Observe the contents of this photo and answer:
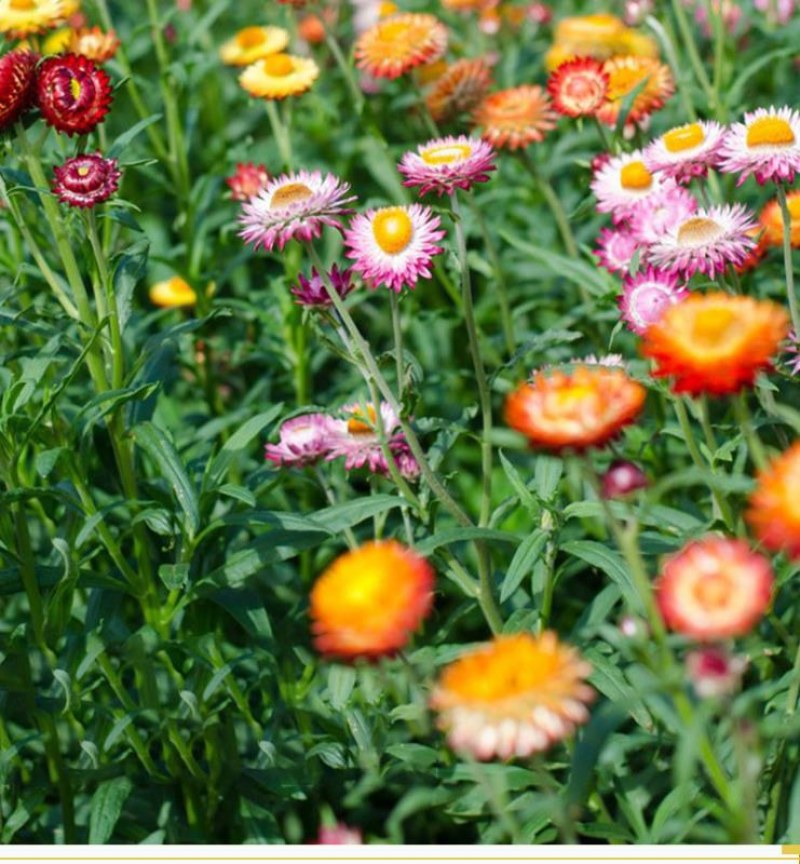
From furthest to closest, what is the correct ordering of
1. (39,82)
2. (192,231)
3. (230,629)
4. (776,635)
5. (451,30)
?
(451,30) < (192,231) < (230,629) < (776,635) < (39,82)

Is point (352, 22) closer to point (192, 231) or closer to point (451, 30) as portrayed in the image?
point (451, 30)

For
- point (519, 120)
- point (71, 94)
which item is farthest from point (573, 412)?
point (519, 120)

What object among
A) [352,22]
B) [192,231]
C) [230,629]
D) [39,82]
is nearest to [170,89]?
[192,231]

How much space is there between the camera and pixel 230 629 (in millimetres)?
3148

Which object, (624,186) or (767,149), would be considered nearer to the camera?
(767,149)

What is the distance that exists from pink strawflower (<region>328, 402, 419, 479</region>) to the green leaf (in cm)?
79

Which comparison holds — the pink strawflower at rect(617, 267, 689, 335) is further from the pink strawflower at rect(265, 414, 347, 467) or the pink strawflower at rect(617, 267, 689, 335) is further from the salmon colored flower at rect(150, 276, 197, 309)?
the salmon colored flower at rect(150, 276, 197, 309)

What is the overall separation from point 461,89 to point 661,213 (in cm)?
135

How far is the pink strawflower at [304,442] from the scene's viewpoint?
2.76 meters

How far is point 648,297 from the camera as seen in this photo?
2521 millimetres

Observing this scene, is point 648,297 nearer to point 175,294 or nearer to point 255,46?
point 175,294

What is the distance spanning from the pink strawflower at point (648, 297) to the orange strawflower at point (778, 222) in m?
0.46

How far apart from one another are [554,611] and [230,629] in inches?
32.0

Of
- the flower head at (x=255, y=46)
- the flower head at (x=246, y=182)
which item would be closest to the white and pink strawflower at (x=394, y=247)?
the flower head at (x=246, y=182)
